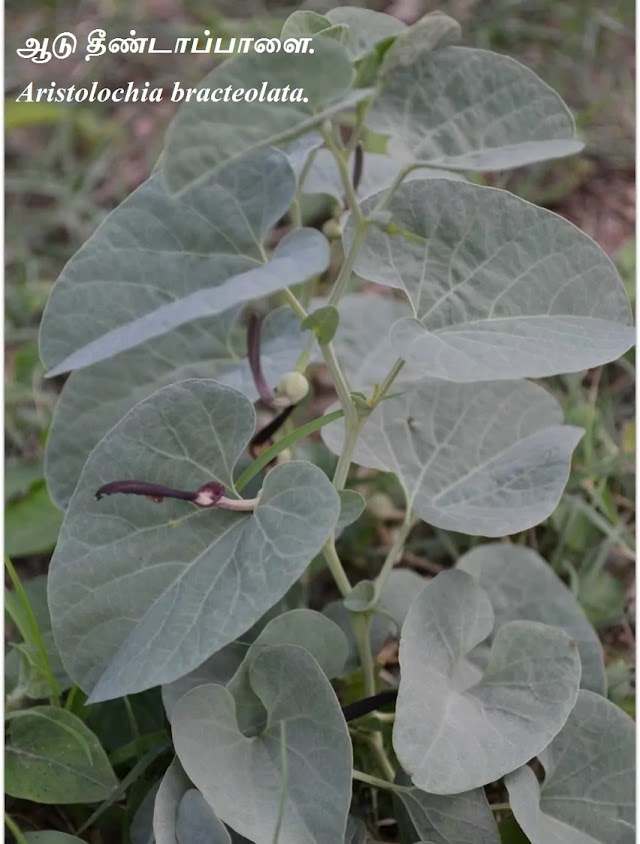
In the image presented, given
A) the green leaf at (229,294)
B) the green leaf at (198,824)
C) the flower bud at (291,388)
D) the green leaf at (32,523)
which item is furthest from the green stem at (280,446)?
the green leaf at (32,523)

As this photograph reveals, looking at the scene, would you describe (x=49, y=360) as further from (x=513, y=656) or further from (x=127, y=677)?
(x=513, y=656)

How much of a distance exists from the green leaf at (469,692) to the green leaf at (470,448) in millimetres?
69

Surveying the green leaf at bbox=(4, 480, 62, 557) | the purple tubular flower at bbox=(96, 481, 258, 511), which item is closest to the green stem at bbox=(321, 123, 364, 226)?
the purple tubular flower at bbox=(96, 481, 258, 511)

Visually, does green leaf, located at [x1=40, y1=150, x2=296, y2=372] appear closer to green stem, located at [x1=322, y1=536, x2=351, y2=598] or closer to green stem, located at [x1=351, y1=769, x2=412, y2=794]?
green stem, located at [x1=322, y1=536, x2=351, y2=598]

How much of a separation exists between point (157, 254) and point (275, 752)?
1.33ft

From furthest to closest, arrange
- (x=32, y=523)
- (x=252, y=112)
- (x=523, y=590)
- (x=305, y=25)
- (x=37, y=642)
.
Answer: (x=32, y=523), (x=523, y=590), (x=37, y=642), (x=305, y=25), (x=252, y=112)

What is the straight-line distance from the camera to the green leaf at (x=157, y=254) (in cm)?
74

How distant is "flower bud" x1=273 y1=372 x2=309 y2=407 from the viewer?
0.75 metres

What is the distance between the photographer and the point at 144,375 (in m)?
0.88

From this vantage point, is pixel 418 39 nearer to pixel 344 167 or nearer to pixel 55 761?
pixel 344 167

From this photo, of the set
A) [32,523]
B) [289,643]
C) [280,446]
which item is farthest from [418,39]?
[32,523]

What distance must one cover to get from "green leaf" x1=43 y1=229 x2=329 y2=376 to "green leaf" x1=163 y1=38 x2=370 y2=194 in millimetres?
84

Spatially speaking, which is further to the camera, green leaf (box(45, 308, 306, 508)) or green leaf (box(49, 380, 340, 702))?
green leaf (box(45, 308, 306, 508))

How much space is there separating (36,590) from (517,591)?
1.60ft
